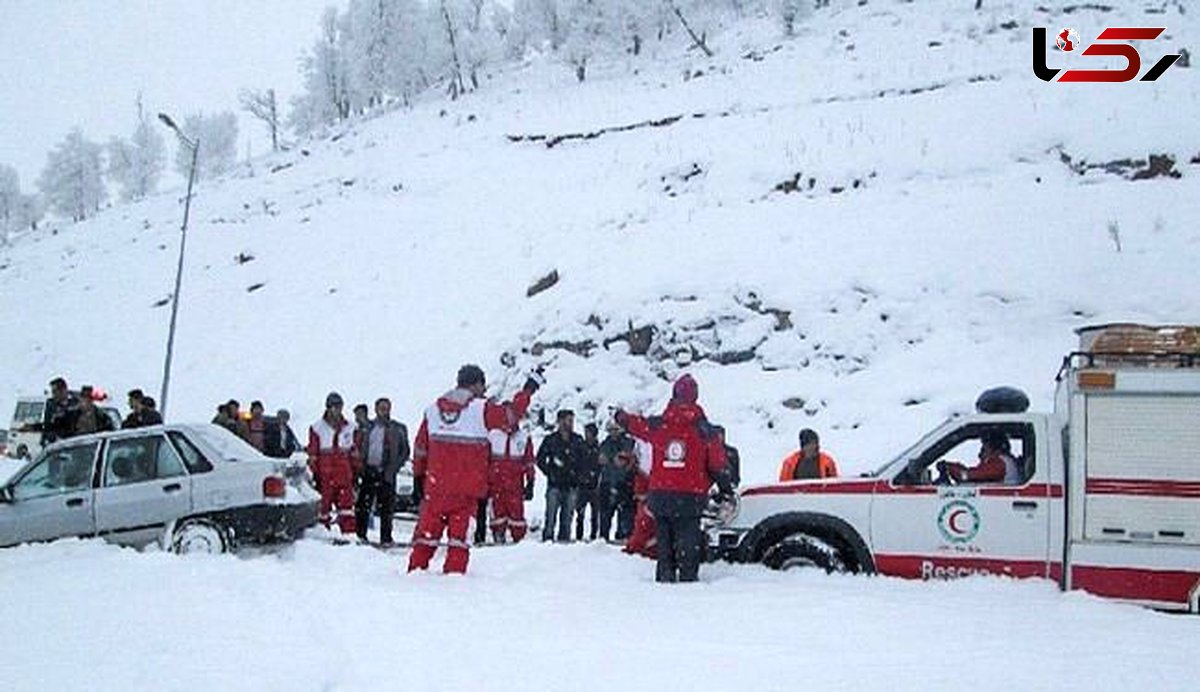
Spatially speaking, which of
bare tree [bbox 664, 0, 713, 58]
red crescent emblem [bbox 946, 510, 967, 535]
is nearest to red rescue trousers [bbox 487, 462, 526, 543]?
red crescent emblem [bbox 946, 510, 967, 535]

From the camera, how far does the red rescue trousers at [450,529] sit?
327 inches

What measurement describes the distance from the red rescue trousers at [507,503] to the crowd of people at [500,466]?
14 mm

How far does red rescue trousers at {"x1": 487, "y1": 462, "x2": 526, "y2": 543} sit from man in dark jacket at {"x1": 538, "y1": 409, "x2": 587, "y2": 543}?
0.85 m

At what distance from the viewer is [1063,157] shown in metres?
20.8

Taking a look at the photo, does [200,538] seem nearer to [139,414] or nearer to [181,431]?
[181,431]

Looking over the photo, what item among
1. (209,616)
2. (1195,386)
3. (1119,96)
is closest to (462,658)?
(209,616)

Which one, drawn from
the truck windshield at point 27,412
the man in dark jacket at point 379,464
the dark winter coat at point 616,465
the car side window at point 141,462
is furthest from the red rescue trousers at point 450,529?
the truck windshield at point 27,412

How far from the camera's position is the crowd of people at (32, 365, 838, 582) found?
8.22 metres

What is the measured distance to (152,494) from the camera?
31.8ft

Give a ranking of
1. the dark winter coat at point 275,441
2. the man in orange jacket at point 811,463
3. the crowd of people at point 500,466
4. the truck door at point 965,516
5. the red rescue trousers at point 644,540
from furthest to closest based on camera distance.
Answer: the dark winter coat at point 275,441, the man in orange jacket at point 811,463, the red rescue trousers at point 644,540, the crowd of people at point 500,466, the truck door at point 965,516

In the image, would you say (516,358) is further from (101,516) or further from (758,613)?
(758,613)

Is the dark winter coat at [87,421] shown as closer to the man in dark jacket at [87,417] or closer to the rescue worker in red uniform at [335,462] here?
the man in dark jacket at [87,417]

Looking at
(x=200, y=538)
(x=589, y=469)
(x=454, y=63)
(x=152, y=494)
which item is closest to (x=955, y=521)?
(x=589, y=469)

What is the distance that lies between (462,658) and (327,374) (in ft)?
69.0
